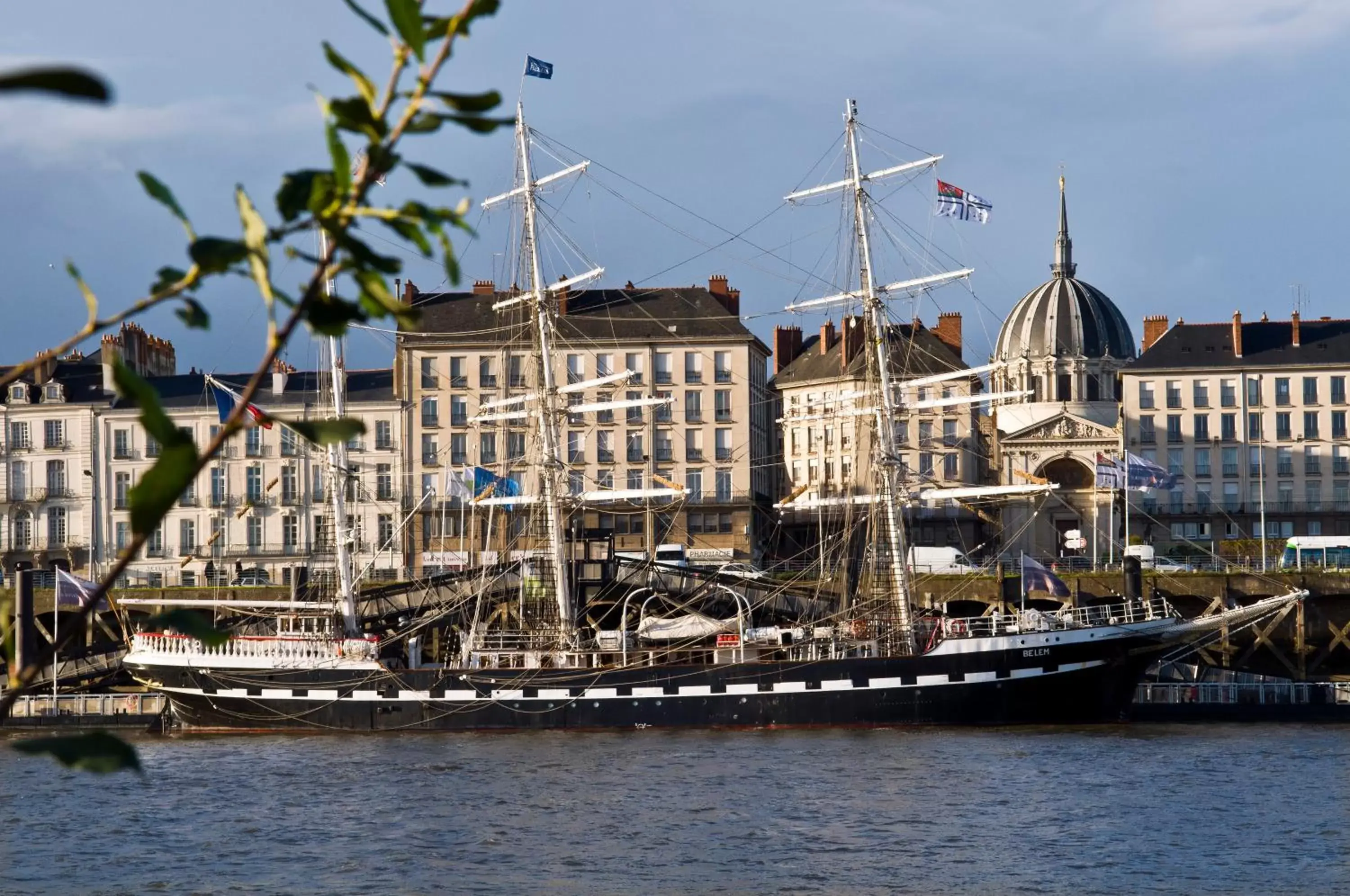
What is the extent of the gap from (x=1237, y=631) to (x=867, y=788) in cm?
2984

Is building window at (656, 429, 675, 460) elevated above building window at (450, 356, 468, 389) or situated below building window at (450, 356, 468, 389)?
below

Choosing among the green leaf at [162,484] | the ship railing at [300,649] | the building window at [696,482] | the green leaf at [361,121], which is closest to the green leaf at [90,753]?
the green leaf at [162,484]

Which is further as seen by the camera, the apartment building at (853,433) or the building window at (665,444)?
the apartment building at (853,433)

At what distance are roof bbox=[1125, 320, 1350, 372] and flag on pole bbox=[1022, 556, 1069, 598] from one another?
45.3 m

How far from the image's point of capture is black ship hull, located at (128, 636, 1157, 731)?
53.5 meters

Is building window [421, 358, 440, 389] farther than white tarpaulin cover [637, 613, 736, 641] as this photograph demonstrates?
Yes

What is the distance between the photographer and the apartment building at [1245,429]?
99.9 meters

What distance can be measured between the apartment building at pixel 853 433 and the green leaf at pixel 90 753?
9064 centimetres

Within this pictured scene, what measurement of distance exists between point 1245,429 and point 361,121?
333 ft

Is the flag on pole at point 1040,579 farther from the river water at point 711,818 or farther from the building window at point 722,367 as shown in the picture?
the building window at point 722,367

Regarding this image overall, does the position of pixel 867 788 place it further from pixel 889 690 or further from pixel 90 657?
pixel 90 657

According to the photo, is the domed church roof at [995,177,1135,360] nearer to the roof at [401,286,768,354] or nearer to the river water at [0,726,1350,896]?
the roof at [401,286,768,354]

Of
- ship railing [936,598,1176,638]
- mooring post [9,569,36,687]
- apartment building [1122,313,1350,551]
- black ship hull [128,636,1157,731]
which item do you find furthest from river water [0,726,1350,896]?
apartment building [1122,313,1350,551]

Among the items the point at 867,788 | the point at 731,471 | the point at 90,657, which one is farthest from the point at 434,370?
the point at 867,788
